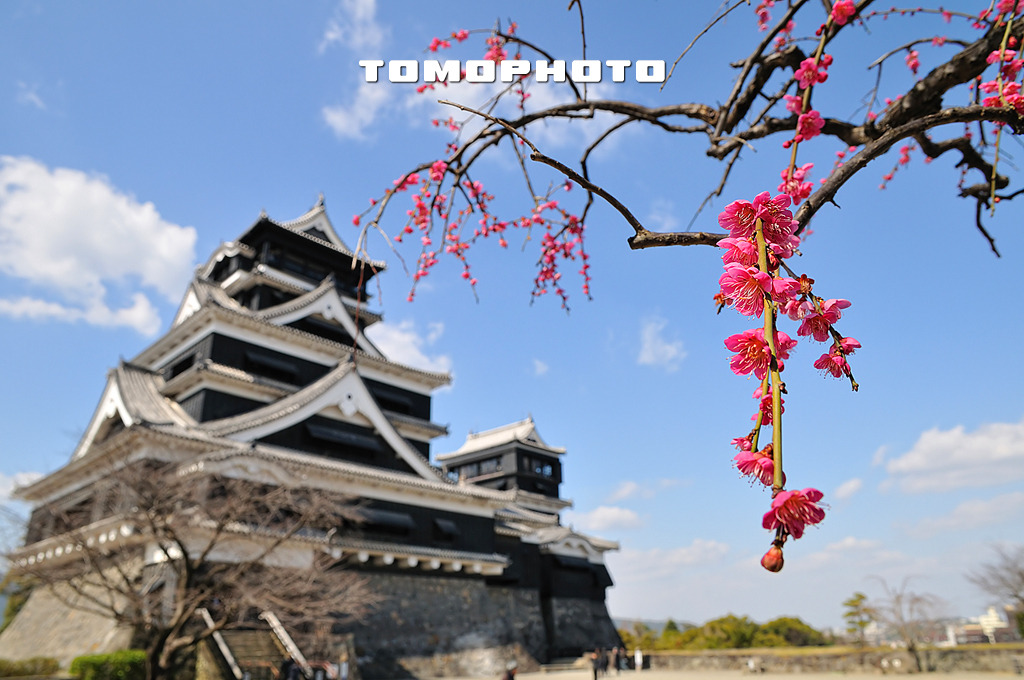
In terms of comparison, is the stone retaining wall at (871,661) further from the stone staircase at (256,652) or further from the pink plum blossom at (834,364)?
the pink plum blossom at (834,364)

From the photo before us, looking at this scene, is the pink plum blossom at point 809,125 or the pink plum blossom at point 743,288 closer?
the pink plum blossom at point 743,288

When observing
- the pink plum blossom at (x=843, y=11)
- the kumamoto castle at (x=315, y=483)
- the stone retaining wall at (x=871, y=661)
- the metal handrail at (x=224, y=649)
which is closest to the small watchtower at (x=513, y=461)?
the kumamoto castle at (x=315, y=483)

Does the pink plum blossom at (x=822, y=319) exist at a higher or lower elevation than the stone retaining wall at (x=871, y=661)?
higher

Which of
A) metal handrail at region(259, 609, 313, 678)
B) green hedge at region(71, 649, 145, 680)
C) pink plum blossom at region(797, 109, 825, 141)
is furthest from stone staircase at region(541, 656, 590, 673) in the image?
pink plum blossom at region(797, 109, 825, 141)

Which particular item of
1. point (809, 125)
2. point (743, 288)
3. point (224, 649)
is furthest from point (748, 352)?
point (224, 649)

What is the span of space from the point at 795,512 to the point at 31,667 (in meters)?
16.8

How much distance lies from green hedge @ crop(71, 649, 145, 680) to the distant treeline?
21763mm

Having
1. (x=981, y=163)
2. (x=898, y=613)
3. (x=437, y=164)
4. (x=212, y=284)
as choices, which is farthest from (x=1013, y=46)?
(x=212, y=284)

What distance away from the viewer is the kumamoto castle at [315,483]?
13.9 metres

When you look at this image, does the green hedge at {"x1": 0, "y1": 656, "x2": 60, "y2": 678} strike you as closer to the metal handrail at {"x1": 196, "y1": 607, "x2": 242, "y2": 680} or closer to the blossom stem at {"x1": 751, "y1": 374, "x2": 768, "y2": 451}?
Result: the metal handrail at {"x1": 196, "y1": 607, "x2": 242, "y2": 680}

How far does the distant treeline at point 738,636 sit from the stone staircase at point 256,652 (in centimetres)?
1937

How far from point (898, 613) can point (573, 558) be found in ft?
34.3

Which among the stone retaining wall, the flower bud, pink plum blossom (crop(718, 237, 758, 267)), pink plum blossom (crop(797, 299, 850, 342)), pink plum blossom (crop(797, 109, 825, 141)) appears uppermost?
pink plum blossom (crop(797, 109, 825, 141))

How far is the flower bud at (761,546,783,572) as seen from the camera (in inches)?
44.4
